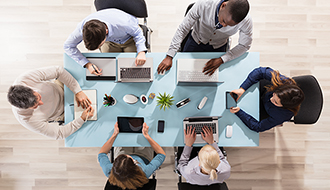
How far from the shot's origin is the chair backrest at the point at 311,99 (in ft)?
5.44

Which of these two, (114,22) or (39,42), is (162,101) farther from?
(39,42)

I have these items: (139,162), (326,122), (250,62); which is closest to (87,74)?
(139,162)

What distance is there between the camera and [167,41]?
2.54 m

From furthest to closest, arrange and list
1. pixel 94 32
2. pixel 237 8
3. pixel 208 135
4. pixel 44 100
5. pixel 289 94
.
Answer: pixel 208 135, pixel 44 100, pixel 289 94, pixel 94 32, pixel 237 8

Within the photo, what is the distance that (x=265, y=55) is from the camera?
2.53 metres

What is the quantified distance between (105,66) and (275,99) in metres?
1.67

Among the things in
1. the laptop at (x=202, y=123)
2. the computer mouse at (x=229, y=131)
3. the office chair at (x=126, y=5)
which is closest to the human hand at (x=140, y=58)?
the office chair at (x=126, y=5)

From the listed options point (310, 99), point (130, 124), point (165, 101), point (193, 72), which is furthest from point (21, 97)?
point (310, 99)

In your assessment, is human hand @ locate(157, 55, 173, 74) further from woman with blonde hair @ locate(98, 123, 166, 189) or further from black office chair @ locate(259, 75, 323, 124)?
black office chair @ locate(259, 75, 323, 124)

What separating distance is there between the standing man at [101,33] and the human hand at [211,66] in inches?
24.3

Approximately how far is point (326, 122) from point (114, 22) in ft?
10.4

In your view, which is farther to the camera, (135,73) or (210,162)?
(135,73)

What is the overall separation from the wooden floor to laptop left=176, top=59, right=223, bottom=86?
102cm

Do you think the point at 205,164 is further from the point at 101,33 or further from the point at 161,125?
the point at 101,33
